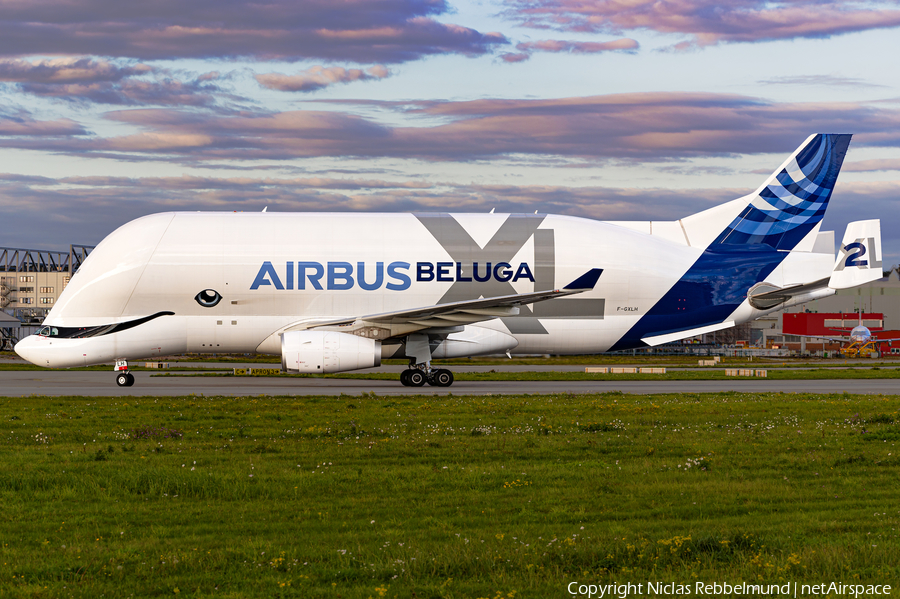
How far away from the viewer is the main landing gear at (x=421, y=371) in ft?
101

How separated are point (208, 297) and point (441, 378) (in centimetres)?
920

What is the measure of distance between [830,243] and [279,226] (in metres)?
23.4

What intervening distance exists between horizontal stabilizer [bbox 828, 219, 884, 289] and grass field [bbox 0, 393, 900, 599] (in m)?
15.3

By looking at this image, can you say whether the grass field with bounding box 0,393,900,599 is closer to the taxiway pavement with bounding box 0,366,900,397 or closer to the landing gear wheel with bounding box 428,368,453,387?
the taxiway pavement with bounding box 0,366,900,397

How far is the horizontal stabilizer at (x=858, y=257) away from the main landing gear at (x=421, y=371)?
621 inches

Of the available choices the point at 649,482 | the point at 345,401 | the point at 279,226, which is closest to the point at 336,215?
the point at 279,226

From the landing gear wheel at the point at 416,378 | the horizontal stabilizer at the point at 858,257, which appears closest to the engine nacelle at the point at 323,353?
the landing gear wheel at the point at 416,378

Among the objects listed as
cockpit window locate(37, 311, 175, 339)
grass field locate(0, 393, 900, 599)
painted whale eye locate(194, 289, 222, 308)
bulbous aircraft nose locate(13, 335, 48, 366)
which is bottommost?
grass field locate(0, 393, 900, 599)

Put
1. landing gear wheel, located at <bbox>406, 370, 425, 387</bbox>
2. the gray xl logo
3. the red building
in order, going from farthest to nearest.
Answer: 1. the red building
2. the gray xl logo
3. landing gear wheel, located at <bbox>406, 370, 425, 387</bbox>

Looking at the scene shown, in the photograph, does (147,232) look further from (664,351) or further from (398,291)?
(664,351)

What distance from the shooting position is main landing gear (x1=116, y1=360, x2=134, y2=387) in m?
30.1

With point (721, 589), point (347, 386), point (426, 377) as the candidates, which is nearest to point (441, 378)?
point (426, 377)

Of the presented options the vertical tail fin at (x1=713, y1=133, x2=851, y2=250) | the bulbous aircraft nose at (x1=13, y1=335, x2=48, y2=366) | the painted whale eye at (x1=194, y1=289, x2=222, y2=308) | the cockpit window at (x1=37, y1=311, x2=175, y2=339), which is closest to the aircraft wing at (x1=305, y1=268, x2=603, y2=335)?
the painted whale eye at (x1=194, y1=289, x2=222, y2=308)

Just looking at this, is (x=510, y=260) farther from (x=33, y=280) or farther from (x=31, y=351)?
(x=33, y=280)
